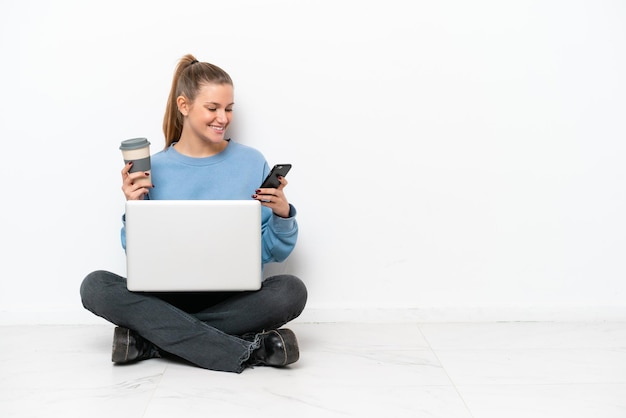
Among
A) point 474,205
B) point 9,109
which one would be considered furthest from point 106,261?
point 474,205

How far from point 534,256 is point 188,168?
99 cm

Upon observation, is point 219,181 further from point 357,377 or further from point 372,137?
point 357,377

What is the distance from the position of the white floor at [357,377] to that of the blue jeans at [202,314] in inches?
2.0

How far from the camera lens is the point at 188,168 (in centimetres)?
216

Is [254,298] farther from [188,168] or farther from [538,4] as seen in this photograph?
[538,4]

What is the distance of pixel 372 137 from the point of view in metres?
2.32

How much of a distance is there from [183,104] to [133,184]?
275 millimetres

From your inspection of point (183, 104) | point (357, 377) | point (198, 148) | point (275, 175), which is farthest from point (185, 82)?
point (357, 377)

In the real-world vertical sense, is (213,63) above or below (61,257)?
above

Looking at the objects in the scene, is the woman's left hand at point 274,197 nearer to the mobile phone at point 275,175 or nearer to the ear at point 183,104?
the mobile phone at point 275,175

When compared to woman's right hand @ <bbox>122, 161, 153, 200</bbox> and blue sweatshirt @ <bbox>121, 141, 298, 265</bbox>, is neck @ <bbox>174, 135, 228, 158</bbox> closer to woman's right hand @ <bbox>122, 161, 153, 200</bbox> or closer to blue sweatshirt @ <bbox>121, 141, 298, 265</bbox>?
blue sweatshirt @ <bbox>121, 141, 298, 265</bbox>

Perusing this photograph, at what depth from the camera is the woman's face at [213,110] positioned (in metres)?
2.09

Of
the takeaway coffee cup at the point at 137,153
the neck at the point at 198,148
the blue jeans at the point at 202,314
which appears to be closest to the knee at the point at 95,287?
the blue jeans at the point at 202,314

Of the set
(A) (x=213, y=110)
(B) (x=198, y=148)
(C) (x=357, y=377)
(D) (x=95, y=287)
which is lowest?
(C) (x=357, y=377)
